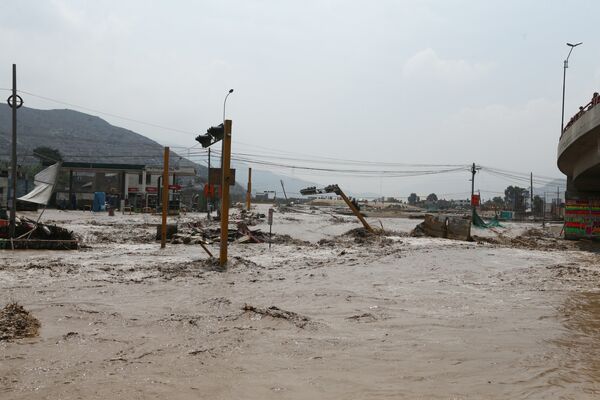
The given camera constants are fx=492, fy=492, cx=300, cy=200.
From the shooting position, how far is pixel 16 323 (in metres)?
6.49

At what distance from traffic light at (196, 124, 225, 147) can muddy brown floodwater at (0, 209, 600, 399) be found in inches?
137

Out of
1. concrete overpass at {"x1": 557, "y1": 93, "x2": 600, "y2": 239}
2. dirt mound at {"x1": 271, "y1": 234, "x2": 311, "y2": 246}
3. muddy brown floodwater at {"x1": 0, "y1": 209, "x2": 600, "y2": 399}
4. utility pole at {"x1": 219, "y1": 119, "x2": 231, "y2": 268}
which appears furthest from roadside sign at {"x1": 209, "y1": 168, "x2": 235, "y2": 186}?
concrete overpass at {"x1": 557, "y1": 93, "x2": 600, "y2": 239}

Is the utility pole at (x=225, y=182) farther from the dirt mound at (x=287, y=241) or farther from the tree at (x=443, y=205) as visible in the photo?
the tree at (x=443, y=205)

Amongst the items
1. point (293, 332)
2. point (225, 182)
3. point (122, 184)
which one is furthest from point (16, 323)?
point (122, 184)

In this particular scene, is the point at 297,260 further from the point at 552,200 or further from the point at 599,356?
the point at 552,200

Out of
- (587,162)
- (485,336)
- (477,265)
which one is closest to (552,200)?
(587,162)

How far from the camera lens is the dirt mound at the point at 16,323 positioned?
19.9 feet

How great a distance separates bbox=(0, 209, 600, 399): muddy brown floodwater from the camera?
188 inches

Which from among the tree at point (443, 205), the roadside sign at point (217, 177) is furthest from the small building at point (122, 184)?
the tree at point (443, 205)

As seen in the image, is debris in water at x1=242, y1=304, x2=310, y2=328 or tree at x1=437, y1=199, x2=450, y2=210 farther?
tree at x1=437, y1=199, x2=450, y2=210

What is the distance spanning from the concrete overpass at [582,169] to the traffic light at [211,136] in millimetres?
13774

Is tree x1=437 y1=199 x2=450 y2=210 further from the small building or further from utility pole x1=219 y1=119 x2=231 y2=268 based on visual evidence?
utility pole x1=219 y1=119 x2=231 y2=268

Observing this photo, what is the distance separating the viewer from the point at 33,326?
21.4 feet

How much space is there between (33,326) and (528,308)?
8193 mm
